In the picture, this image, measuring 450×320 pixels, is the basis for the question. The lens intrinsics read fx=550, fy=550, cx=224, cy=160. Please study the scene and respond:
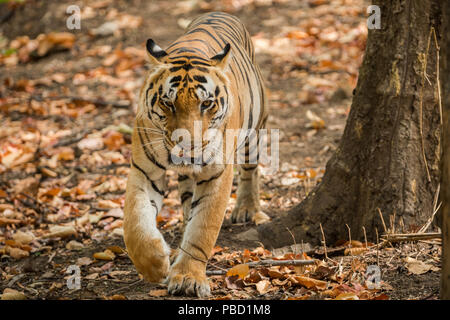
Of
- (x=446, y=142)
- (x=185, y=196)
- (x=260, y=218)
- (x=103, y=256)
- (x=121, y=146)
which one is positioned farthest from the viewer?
(x=121, y=146)

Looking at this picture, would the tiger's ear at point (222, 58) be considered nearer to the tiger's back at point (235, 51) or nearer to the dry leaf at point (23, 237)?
the tiger's back at point (235, 51)

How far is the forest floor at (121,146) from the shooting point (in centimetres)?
333

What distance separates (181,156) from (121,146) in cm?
334

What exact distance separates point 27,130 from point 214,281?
176 inches

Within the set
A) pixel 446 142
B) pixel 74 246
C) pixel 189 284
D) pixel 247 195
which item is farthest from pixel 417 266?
pixel 74 246

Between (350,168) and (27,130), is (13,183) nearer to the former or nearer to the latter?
(27,130)

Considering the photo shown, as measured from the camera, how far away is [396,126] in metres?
3.64

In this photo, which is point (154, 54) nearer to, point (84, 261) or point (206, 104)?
point (206, 104)

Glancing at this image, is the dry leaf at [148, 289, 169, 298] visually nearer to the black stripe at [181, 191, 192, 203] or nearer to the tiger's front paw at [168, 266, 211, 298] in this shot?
the tiger's front paw at [168, 266, 211, 298]

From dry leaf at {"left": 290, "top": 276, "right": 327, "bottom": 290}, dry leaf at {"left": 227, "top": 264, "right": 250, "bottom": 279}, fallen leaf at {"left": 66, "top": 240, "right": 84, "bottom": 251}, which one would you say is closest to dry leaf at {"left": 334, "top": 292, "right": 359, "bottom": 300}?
dry leaf at {"left": 290, "top": 276, "right": 327, "bottom": 290}

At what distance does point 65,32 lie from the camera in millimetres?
10078

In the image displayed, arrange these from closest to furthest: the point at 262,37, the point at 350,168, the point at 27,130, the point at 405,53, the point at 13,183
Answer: the point at 405,53 → the point at 350,168 → the point at 13,183 → the point at 27,130 → the point at 262,37

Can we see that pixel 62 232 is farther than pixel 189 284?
Yes
